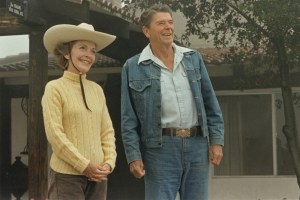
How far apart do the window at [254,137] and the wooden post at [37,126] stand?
4877mm

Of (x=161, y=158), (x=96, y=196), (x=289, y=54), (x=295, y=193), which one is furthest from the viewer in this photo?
(x=295, y=193)

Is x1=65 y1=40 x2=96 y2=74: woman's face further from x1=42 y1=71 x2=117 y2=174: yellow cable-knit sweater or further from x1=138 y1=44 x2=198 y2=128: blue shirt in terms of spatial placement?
x1=138 y1=44 x2=198 y2=128: blue shirt

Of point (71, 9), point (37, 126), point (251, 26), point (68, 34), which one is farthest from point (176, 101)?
point (251, 26)

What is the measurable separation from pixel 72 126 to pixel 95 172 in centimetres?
26

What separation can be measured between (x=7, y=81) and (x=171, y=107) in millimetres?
8319

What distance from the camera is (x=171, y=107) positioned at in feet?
10.7

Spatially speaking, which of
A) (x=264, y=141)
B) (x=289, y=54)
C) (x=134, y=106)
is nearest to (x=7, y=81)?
(x=264, y=141)

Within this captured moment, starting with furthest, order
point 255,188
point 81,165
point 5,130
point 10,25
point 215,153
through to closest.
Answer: point 5,130
point 255,188
point 10,25
point 215,153
point 81,165

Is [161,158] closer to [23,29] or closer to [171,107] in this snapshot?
[171,107]

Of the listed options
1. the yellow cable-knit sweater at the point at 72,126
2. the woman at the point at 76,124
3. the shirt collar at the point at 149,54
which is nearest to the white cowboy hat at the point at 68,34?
the woman at the point at 76,124

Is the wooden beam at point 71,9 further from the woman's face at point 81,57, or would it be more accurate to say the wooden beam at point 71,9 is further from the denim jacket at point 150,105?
the woman's face at point 81,57

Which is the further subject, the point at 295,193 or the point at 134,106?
the point at 295,193

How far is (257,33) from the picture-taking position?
790cm

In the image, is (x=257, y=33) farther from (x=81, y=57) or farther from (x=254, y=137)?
(x=81, y=57)
